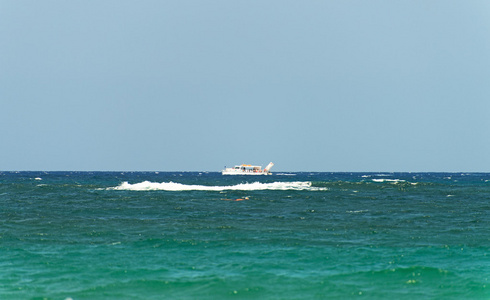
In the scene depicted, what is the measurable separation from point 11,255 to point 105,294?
279 inches

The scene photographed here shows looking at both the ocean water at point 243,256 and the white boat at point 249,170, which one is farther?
the white boat at point 249,170

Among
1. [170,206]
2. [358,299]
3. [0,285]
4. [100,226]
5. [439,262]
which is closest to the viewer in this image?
[358,299]

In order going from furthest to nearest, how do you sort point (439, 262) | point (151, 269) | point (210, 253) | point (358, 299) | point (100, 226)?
1. point (100, 226)
2. point (210, 253)
3. point (439, 262)
4. point (151, 269)
5. point (358, 299)

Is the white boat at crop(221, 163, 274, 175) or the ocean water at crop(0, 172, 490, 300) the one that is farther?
the white boat at crop(221, 163, 274, 175)

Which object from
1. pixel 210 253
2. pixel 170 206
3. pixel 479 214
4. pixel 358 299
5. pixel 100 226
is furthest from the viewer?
pixel 170 206

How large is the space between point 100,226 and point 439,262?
17106 mm

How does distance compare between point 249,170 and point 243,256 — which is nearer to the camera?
point 243,256

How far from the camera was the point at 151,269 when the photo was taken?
15.6 meters

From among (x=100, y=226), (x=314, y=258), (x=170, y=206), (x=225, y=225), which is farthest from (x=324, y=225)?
(x=170, y=206)

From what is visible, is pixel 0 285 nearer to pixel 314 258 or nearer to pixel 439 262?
pixel 314 258

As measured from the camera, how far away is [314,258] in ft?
56.8

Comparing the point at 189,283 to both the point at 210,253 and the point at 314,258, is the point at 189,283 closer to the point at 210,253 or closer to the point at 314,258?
the point at 210,253

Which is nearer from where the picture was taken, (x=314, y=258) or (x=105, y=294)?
(x=105, y=294)

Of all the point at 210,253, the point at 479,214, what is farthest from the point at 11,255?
the point at 479,214
